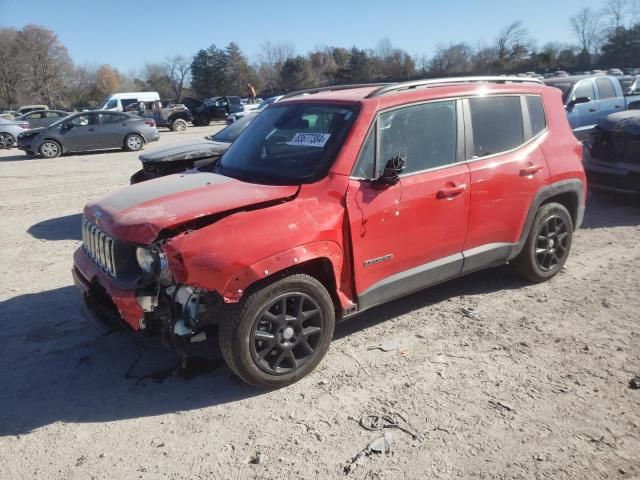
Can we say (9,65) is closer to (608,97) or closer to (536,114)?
(608,97)

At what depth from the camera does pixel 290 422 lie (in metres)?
3.07

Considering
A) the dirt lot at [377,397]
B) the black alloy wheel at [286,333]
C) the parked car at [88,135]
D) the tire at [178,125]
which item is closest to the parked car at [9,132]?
the parked car at [88,135]

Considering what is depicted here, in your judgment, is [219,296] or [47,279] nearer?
[219,296]

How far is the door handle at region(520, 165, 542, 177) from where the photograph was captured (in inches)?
173

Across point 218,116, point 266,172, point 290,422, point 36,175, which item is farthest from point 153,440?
point 218,116

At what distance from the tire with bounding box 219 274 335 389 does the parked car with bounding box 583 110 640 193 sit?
19.7 ft

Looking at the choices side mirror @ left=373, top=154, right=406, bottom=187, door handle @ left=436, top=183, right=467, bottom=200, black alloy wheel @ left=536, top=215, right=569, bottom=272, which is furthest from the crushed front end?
black alloy wheel @ left=536, top=215, right=569, bottom=272

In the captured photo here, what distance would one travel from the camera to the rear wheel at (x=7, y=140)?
21438 millimetres

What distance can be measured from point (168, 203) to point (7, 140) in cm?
2242

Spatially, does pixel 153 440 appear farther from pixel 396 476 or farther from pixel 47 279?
pixel 47 279

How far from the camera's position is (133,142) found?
18812 mm

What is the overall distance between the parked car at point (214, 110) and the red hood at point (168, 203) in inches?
1238

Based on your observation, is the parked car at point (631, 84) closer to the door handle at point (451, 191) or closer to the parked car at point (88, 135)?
the door handle at point (451, 191)

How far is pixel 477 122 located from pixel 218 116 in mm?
32363
